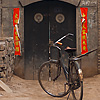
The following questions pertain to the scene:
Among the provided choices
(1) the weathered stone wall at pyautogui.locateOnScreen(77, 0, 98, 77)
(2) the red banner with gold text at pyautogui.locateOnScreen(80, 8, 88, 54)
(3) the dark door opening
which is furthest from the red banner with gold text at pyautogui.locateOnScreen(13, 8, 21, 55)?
(2) the red banner with gold text at pyautogui.locateOnScreen(80, 8, 88, 54)

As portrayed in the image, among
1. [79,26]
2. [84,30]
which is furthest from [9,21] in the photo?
[84,30]

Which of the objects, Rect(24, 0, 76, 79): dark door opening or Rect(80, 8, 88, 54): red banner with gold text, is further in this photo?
Rect(24, 0, 76, 79): dark door opening

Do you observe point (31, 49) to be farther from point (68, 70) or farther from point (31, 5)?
point (68, 70)

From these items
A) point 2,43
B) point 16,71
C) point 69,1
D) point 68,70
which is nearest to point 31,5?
point 69,1

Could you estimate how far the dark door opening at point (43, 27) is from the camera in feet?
26.5

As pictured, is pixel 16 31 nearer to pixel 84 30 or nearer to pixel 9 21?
pixel 9 21

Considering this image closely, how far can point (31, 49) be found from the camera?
26.7 ft

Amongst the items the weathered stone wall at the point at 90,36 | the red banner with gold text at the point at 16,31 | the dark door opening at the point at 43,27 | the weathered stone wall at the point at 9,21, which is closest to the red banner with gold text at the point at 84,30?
the weathered stone wall at the point at 90,36

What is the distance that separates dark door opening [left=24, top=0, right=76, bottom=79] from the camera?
809 cm

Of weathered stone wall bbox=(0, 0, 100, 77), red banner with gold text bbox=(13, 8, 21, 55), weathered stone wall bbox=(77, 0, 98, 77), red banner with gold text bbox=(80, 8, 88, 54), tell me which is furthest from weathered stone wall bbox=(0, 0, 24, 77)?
red banner with gold text bbox=(80, 8, 88, 54)

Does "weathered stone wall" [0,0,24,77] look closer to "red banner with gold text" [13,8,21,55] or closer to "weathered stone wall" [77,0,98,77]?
"red banner with gold text" [13,8,21,55]

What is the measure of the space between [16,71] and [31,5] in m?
2.45

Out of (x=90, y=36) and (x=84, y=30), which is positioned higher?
(x=84, y=30)

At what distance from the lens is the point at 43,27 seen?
8.16m
